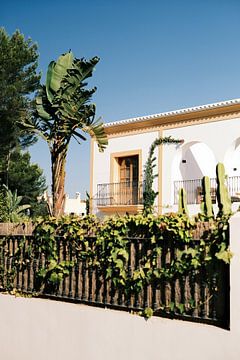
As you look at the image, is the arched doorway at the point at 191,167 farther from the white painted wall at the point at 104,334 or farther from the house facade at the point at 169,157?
the white painted wall at the point at 104,334

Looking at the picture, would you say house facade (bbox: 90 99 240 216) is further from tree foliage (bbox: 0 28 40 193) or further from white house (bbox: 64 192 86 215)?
white house (bbox: 64 192 86 215)

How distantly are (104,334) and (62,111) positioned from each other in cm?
481

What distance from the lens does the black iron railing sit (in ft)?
15.2

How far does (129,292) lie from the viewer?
5320 millimetres

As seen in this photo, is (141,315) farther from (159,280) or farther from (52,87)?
(52,87)

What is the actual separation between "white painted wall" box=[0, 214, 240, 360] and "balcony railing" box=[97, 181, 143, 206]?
625 inches

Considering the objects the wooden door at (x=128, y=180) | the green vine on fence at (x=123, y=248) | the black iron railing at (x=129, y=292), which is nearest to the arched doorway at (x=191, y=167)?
the wooden door at (x=128, y=180)

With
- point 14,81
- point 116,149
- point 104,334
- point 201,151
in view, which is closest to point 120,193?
point 116,149

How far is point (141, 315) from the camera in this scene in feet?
16.7

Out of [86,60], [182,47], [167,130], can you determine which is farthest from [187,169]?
[86,60]

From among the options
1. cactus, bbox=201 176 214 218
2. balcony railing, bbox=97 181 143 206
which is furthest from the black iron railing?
balcony railing, bbox=97 181 143 206

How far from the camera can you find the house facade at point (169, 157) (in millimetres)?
19406

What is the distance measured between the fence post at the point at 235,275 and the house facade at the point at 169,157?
565 inches

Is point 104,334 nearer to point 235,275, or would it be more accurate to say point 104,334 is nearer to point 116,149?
point 235,275
